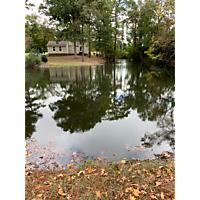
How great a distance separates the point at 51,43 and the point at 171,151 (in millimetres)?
48597

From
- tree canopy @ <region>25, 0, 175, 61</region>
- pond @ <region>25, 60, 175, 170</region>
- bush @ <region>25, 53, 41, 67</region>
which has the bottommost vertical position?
pond @ <region>25, 60, 175, 170</region>

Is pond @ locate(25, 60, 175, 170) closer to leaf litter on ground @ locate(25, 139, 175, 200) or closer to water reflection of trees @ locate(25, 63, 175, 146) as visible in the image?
water reflection of trees @ locate(25, 63, 175, 146)

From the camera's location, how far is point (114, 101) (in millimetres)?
9594

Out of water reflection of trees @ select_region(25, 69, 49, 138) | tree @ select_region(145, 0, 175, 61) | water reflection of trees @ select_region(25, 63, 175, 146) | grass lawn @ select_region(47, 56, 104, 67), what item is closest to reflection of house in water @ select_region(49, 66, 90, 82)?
water reflection of trees @ select_region(25, 69, 49, 138)

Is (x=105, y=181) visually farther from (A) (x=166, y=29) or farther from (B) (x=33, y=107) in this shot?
(A) (x=166, y=29)

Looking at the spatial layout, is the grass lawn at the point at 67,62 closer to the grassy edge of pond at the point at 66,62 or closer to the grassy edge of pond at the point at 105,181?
the grassy edge of pond at the point at 66,62

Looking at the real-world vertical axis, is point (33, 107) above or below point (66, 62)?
below

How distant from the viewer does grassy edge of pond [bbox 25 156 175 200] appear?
305 centimetres

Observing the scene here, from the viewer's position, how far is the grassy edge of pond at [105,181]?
10.00 feet

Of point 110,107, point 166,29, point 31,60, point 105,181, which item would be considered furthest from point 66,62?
point 105,181

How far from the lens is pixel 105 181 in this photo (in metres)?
3.42

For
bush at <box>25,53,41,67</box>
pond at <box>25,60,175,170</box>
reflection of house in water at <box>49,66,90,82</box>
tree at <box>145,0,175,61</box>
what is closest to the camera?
pond at <box>25,60,175,170</box>
